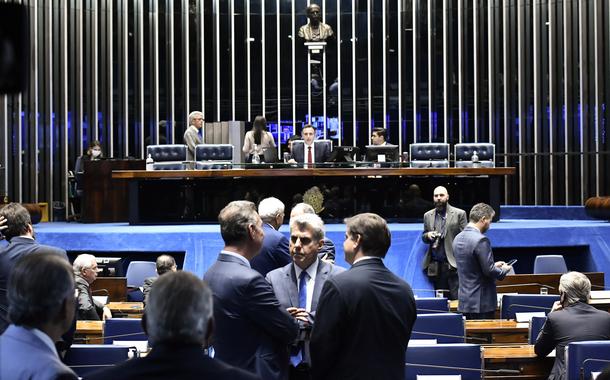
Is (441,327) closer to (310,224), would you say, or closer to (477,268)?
(310,224)

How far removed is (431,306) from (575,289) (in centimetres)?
167

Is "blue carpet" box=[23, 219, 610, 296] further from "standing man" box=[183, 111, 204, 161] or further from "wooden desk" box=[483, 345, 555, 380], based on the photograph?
"wooden desk" box=[483, 345, 555, 380]

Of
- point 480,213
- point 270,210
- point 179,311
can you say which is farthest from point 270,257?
point 179,311

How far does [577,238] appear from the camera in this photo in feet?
38.5

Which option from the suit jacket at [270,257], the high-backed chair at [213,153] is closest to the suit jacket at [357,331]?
the suit jacket at [270,257]

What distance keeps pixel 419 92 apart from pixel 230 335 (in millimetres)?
13474

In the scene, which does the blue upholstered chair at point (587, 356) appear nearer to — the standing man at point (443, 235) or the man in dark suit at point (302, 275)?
the man in dark suit at point (302, 275)

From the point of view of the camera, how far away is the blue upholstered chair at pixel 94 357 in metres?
4.98

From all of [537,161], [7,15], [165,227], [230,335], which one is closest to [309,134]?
[165,227]

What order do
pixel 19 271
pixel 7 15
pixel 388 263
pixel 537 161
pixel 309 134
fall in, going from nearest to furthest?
1. pixel 19 271
2. pixel 7 15
3. pixel 388 263
4. pixel 309 134
5. pixel 537 161

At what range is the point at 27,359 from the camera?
261 centimetres

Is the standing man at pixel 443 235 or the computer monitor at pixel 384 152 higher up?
the computer monitor at pixel 384 152

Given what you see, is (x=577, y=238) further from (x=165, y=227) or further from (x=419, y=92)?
(x=419, y=92)

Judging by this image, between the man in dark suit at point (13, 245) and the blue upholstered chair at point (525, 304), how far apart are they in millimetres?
3424
